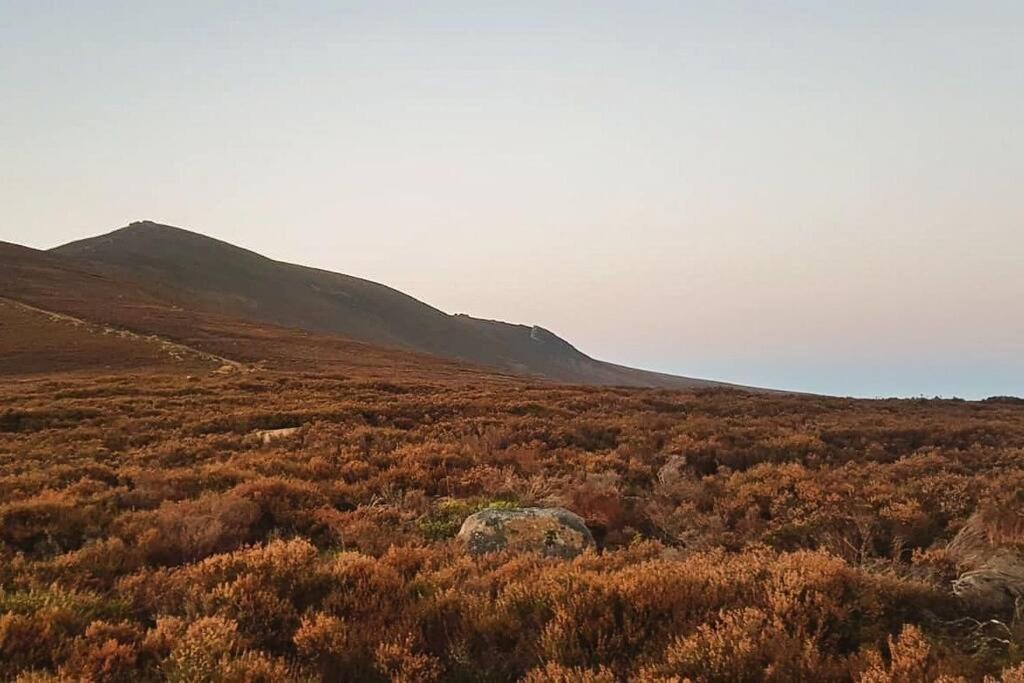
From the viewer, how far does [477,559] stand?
738cm

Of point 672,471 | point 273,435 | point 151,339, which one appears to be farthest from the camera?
point 151,339

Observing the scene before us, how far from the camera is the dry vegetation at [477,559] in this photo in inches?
185

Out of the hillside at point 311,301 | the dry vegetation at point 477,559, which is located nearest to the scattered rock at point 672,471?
the dry vegetation at point 477,559

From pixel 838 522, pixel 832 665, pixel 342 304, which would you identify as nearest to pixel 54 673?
pixel 832 665

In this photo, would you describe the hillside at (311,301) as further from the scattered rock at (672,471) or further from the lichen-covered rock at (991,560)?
the lichen-covered rock at (991,560)

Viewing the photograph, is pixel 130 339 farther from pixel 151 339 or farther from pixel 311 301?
pixel 311 301

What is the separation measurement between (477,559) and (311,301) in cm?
11818

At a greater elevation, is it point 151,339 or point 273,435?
point 151,339

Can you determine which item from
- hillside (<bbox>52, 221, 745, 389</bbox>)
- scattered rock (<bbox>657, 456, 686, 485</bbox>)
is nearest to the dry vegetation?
scattered rock (<bbox>657, 456, 686, 485</bbox>)

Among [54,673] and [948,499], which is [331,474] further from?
[948,499]

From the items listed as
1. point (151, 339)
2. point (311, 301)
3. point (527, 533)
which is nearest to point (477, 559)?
point (527, 533)

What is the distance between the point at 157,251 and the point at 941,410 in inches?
4914

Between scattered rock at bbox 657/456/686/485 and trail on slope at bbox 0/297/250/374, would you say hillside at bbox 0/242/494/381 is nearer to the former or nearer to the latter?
trail on slope at bbox 0/297/250/374

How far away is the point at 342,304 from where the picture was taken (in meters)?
127
